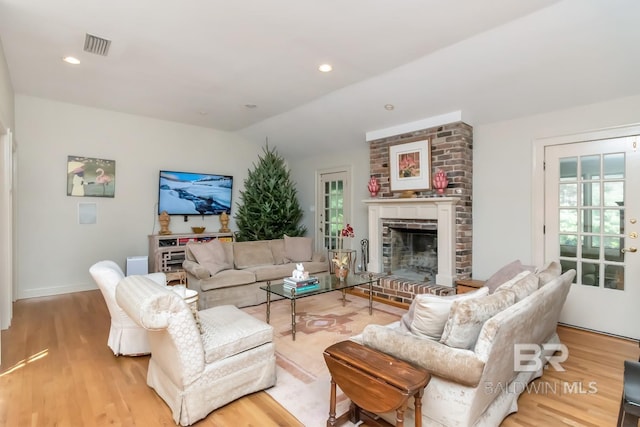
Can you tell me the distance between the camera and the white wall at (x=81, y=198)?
494cm

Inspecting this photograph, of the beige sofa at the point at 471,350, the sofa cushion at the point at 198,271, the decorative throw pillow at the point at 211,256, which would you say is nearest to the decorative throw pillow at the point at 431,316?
the beige sofa at the point at 471,350

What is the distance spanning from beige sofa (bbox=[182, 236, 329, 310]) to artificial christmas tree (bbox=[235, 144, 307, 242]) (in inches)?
32.0

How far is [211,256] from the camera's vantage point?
15.4ft

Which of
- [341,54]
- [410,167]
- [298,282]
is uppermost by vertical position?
[341,54]

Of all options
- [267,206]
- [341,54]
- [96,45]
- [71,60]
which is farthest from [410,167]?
[71,60]

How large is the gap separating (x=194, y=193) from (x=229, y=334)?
14.9 feet

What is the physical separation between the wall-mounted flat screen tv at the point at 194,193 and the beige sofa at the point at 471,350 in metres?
5.04

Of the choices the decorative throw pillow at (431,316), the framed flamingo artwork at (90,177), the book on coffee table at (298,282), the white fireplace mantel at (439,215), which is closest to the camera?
the decorative throw pillow at (431,316)

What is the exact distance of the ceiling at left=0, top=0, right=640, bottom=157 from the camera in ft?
8.96

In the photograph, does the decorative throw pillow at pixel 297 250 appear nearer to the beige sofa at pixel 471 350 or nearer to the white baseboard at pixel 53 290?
the white baseboard at pixel 53 290

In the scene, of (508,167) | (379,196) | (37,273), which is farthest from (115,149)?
(508,167)

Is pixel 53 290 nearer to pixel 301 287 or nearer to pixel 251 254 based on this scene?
pixel 251 254

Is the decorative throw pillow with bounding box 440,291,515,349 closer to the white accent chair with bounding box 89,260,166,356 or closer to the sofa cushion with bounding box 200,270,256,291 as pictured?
the white accent chair with bounding box 89,260,166,356

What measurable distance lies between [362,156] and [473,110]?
2.23 m
